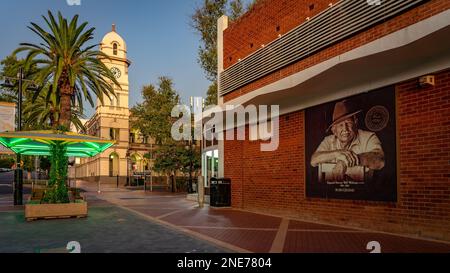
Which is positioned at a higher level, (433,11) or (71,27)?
(71,27)

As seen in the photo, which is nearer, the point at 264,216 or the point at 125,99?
the point at 264,216

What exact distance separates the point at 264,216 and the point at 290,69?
202 inches

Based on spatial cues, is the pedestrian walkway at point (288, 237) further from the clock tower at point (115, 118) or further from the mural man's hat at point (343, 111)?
the clock tower at point (115, 118)

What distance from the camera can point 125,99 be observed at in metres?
58.0

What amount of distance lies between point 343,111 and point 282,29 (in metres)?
4.54

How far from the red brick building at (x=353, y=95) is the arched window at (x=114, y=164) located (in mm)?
42846

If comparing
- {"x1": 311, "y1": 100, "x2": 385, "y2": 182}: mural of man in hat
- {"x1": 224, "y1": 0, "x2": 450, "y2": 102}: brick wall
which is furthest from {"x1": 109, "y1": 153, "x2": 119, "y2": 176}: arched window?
{"x1": 311, "y1": 100, "x2": 385, "y2": 182}: mural of man in hat

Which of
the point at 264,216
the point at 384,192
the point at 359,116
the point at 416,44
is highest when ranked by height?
the point at 416,44

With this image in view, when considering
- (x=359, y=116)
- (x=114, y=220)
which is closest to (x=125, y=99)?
(x=114, y=220)
